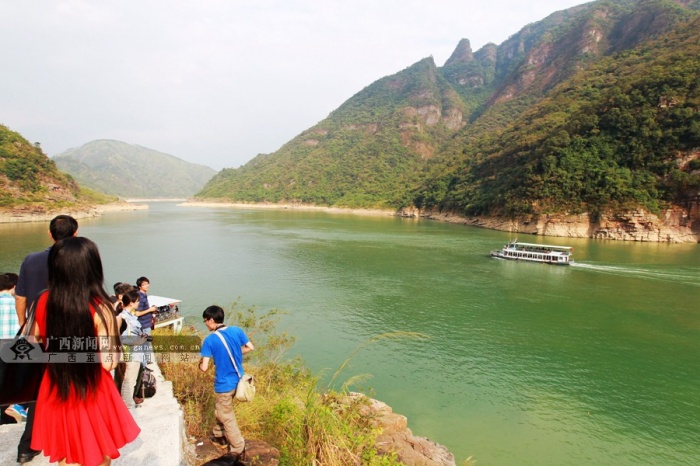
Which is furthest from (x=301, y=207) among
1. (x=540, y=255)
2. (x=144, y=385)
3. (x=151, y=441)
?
(x=151, y=441)

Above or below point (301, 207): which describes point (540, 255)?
below

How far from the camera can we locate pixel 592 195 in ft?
172

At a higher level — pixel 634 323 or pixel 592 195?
pixel 592 195

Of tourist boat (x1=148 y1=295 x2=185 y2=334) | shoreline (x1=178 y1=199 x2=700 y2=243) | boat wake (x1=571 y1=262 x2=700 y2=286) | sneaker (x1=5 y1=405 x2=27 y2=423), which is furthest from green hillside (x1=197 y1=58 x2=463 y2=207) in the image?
sneaker (x1=5 y1=405 x2=27 y2=423)

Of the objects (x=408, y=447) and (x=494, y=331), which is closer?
(x=408, y=447)

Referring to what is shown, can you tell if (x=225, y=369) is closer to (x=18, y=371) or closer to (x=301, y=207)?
(x=18, y=371)

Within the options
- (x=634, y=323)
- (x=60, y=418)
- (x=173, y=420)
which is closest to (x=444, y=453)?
(x=173, y=420)

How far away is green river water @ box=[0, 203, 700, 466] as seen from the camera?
33.3 ft

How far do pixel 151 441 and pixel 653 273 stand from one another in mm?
36426

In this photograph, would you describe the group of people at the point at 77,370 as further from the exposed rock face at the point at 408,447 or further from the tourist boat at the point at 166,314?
the tourist boat at the point at 166,314

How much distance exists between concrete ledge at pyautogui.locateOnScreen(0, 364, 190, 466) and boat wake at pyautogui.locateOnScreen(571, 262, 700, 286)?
1351 inches

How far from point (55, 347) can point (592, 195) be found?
62.2 meters

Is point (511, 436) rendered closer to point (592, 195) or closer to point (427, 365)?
point (427, 365)

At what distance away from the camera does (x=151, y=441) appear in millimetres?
3912
